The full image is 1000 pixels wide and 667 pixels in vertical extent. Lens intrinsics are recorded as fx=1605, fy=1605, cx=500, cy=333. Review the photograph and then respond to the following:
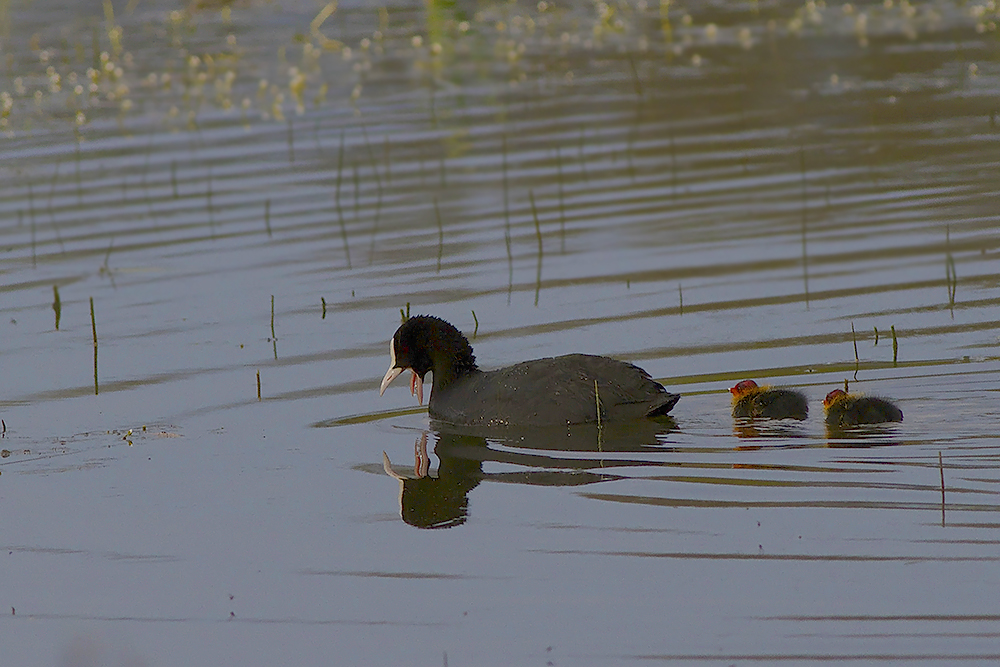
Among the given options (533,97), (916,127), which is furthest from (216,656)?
(533,97)

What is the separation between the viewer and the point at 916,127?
1534 centimetres

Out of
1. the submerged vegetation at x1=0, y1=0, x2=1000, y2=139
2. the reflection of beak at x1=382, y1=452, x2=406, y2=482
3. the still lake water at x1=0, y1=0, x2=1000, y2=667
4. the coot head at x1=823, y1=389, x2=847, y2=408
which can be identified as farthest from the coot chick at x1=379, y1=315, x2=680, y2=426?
the submerged vegetation at x1=0, y1=0, x2=1000, y2=139

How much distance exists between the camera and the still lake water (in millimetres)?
5516

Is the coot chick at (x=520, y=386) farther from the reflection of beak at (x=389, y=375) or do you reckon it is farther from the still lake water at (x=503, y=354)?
the still lake water at (x=503, y=354)

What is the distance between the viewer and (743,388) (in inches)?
304

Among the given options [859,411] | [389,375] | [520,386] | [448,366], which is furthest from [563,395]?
Answer: [859,411]

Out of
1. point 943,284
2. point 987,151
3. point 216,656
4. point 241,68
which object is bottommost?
point 216,656

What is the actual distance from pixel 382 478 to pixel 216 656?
2.02 metres

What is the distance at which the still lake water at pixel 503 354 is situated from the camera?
5.52 meters

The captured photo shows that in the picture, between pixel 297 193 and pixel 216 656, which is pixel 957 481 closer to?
pixel 216 656

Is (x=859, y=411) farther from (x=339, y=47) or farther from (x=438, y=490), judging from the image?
(x=339, y=47)

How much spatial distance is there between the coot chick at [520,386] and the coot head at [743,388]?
0.28 meters

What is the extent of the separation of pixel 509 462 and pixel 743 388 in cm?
121

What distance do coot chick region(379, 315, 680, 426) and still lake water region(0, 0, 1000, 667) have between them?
16cm
